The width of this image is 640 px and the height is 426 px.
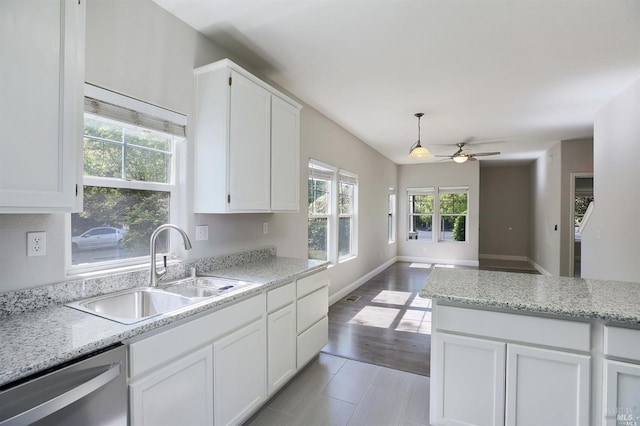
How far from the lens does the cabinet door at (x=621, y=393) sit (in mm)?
1479

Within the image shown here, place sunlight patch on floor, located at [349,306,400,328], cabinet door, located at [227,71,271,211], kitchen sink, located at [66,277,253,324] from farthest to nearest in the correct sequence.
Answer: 1. sunlight patch on floor, located at [349,306,400,328]
2. cabinet door, located at [227,71,271,211]
3. kitchen sink, located at [66,277,253,324]

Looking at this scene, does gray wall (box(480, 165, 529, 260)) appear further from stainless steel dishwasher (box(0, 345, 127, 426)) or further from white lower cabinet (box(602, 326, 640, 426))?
stainless steel dishwasher (box(0, 345, 127, 426))

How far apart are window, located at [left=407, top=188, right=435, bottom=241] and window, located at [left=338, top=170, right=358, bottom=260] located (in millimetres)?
3768

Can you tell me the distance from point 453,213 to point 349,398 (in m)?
6.98

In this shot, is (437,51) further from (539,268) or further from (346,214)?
(539,268)

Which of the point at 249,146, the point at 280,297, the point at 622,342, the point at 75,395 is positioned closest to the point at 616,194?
the point at 622,342

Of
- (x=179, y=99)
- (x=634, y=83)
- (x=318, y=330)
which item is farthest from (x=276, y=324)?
(x=634, y=83)

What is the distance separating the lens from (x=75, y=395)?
1078mm

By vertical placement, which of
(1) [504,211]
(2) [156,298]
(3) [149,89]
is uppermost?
(3) [149,89]

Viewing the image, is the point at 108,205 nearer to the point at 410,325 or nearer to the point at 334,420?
the point at 334,420

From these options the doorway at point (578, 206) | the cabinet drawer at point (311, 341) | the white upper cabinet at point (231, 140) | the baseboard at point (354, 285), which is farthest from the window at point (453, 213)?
the white upper cabinet at point (231, 140)

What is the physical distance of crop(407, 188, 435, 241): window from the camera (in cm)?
859

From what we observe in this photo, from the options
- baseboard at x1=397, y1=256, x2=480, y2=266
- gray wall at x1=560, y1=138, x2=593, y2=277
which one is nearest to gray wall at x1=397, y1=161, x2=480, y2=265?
baseboard at x1=397, y1=256, x2=480, y2=266

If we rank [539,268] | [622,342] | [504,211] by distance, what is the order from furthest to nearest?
[504,211], [539,268], [622,342]
